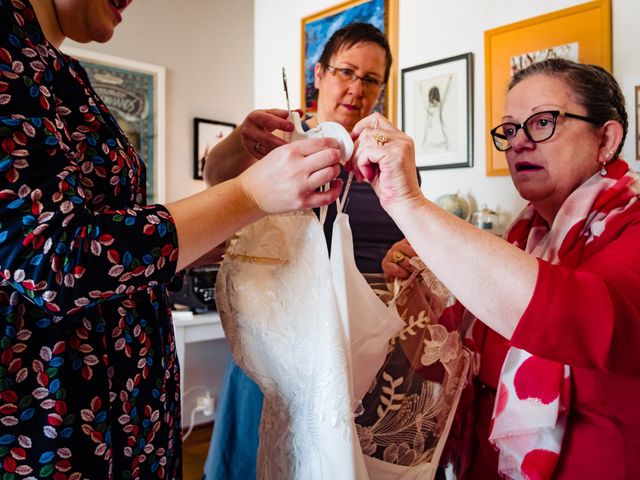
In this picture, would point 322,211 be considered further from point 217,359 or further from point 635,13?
point 217,359

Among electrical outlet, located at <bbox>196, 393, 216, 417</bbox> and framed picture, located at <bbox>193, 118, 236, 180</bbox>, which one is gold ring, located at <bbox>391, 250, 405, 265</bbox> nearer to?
framed picture, located at <bbox>193, 118, 236, 180</bbox>

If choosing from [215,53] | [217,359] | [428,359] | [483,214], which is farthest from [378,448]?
[215,53]

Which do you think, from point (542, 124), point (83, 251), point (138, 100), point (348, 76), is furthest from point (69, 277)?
point (138, 100)

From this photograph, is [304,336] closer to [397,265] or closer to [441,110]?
[397,265]

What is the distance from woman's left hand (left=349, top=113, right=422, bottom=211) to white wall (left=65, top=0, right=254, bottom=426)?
2326 millimetres

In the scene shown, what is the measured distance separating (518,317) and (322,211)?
0.34 m

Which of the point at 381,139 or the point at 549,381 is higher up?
the point at 381,139

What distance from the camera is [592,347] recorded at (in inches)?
27.1

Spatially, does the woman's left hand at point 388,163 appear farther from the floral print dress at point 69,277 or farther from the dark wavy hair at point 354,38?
the dark wavy hair at point 354,38

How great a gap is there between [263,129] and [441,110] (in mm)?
1250

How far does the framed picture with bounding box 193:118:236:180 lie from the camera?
9.72ft

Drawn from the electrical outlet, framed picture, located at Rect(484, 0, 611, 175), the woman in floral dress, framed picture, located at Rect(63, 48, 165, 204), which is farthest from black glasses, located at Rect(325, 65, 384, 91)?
the electrical outlet

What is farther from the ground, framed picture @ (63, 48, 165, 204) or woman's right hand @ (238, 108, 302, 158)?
framed picture @ (63, 48, 165, 204)

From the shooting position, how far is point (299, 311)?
797 millimetres
